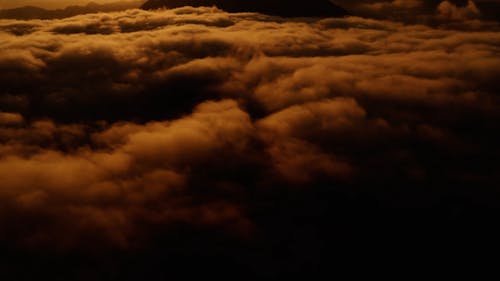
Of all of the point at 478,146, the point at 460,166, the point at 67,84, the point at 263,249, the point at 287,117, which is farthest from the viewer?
the point at 67,84

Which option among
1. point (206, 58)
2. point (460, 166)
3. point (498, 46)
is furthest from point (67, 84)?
point (498, 46)

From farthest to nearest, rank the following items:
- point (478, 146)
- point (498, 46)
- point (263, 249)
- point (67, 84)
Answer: point (498, 46) → point (67, 84) → point (478, 146) → point (263, 249)

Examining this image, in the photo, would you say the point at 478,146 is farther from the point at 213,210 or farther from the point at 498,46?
the point at 498,46

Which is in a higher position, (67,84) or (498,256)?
(67,84)

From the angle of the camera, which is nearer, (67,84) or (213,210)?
(213,210)

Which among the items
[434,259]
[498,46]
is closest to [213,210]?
[434,259]

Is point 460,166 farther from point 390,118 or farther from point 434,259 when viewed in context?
point 434,259

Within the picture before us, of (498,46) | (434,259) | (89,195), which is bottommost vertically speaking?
(434,259)
